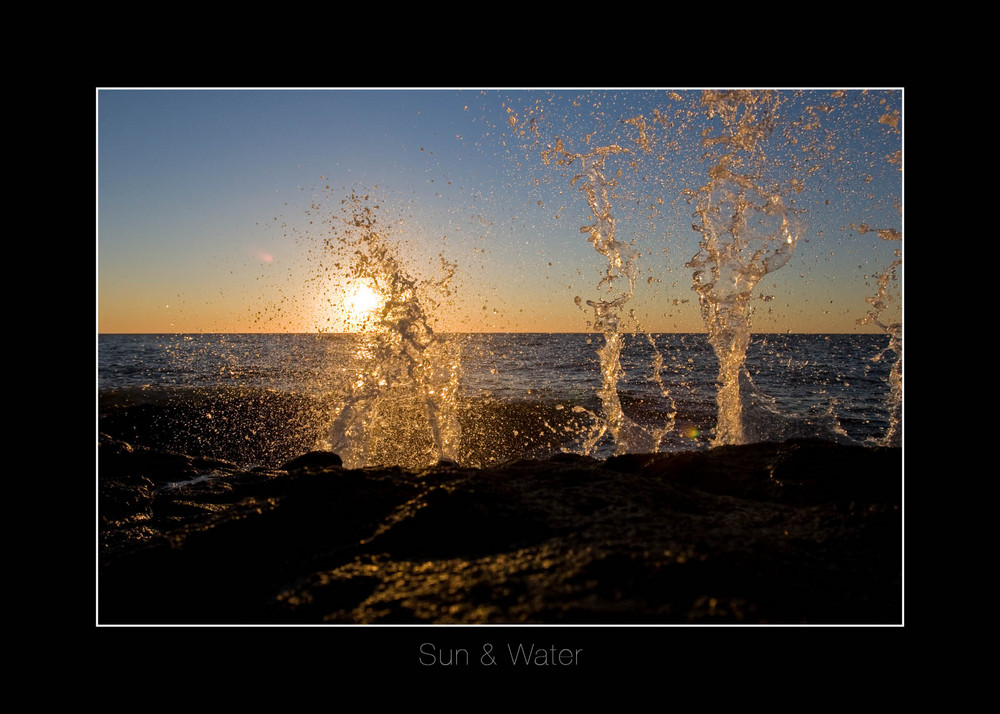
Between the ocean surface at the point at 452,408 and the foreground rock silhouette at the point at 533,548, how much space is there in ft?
9.98

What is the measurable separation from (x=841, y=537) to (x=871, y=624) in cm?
67

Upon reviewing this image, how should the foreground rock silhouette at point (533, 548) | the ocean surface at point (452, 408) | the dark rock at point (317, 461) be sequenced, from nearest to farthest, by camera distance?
the foreground rock silhouette at point (533, 548) → the dark rock at point (317, 461) → the ocean surface at point (452, 408)

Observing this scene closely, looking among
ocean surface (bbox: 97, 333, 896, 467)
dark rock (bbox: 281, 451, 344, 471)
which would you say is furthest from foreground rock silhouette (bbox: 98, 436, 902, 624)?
ocean surface (bbox: 97, 333, 896, 467)

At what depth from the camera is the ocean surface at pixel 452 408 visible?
6848 millimetres

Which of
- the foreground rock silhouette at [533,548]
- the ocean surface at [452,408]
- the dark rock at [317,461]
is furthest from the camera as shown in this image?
the ocean surface at [452,408]

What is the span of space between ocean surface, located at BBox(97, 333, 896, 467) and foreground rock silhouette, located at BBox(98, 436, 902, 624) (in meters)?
3.04

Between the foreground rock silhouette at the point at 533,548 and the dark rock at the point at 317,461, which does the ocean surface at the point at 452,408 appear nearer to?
the dark rock at the point at 317,461

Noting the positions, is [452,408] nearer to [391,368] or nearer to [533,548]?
[391,368]

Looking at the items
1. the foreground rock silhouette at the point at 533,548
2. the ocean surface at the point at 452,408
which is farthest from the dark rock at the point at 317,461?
the ocean surface at the point at 452,408

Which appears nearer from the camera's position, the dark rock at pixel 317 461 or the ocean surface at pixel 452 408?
the dark rock at pixel 317 461

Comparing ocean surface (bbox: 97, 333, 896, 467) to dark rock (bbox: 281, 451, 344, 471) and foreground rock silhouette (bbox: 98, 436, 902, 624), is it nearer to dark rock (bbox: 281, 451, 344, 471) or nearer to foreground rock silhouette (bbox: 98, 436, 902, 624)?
dark rock (bbox: 281, 451, 344, 471)

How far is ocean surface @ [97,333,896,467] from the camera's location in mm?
6848

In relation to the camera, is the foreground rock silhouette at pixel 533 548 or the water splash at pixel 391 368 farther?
the water splash at pixel 391 368
